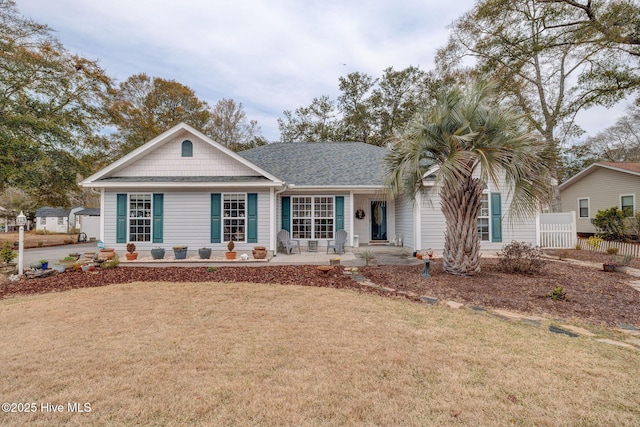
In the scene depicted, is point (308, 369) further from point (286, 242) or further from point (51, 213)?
point (51, 213)

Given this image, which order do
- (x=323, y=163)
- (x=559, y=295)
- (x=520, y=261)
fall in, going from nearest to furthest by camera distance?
(x=559, y=295), (x=520, y=261), (x=323, y=163)

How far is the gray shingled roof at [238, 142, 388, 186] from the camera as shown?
12602mm

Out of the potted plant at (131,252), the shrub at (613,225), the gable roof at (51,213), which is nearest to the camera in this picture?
the potted plant at (131,252)

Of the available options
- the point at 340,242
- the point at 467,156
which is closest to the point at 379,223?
the point at 340,242

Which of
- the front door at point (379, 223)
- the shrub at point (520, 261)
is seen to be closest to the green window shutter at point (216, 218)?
the front door at point (379, 223)

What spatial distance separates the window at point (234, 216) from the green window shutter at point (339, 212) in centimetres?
365

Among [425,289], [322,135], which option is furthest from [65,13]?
[322,135]

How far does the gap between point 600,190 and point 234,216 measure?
21.2m

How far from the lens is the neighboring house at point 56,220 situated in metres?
33.2

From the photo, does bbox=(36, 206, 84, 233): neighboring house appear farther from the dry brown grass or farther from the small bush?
the small bush

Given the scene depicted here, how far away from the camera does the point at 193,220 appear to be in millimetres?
11062

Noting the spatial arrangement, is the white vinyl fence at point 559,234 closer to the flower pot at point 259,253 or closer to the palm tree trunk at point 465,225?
the palm tree trunk at point 465,225

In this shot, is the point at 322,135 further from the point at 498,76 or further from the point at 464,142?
the point at 464,142

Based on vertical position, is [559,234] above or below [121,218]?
below
